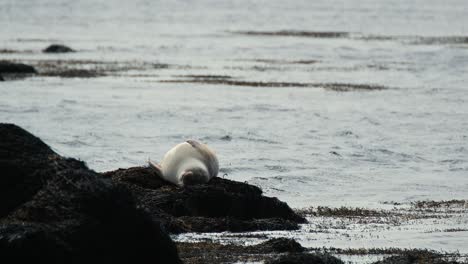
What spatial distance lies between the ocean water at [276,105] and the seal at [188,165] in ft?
5.06

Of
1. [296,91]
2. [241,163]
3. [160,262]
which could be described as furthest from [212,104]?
[160,262]

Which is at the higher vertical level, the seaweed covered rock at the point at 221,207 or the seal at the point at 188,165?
the seal at the point at 188,165

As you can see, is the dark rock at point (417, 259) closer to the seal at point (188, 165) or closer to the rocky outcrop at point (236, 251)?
the rocky outcrop at point (236, 251)

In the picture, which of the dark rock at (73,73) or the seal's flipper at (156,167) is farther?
the dark rock at (73,73)

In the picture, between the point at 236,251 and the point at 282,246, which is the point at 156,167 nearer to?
the point at 236,251

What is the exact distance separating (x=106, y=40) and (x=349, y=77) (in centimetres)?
1585

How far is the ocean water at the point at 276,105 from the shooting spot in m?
15.5

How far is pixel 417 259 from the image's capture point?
27.7 feet

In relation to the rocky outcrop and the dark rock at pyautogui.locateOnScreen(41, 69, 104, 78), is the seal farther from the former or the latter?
the dark rock at pyautogui.locateOnScreen(41, 69, 104, 78)

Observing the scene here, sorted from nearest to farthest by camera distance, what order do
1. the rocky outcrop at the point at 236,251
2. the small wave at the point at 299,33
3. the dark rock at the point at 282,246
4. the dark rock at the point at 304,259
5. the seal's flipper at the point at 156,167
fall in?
1. the dark rock at the point at 304,259
2. the rocky outcrop at the point at 236,251
3. the dark rock at the point at 282,246
4. the seal's flipper at the point at 156,167
5. the small wave at the point at 299,33

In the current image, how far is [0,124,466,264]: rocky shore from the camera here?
696 cm

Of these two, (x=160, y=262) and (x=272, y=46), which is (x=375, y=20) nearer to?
(x=272, y=46)

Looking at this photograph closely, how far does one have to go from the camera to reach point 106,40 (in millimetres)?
42688

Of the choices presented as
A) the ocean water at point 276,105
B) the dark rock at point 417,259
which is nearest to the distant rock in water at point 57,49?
the ocean water at point 276,105
